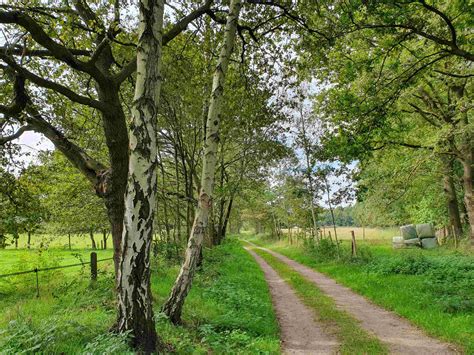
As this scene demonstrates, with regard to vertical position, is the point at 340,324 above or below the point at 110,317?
below

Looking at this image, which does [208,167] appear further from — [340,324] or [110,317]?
[340,324]

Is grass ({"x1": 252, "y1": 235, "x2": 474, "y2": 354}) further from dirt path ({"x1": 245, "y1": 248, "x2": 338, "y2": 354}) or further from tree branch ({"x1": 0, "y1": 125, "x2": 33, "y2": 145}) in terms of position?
tree branch ({"x1": 0, "y1": 125, "x2": 33, "y2": 145})

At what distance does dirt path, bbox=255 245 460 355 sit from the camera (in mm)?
6145

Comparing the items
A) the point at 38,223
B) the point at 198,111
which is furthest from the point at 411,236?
the point at 38,223

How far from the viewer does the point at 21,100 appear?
264 inches

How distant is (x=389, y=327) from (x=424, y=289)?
3352 millimetres

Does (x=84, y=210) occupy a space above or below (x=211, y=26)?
below

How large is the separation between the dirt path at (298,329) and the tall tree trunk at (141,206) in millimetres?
2924

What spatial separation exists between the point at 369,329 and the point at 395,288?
3774 mm

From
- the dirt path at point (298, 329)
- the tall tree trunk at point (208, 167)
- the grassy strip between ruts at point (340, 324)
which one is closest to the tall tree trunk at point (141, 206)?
the tall tree trunk at point (208, 167)

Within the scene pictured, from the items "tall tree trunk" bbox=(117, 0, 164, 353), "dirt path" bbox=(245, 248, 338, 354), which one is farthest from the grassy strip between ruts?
"tall tree trunk" bbox=(117, 0, 164, 353)

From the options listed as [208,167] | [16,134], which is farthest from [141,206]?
[16,134]

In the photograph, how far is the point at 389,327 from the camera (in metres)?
7.47

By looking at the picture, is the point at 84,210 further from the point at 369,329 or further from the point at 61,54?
the point at 369,329
